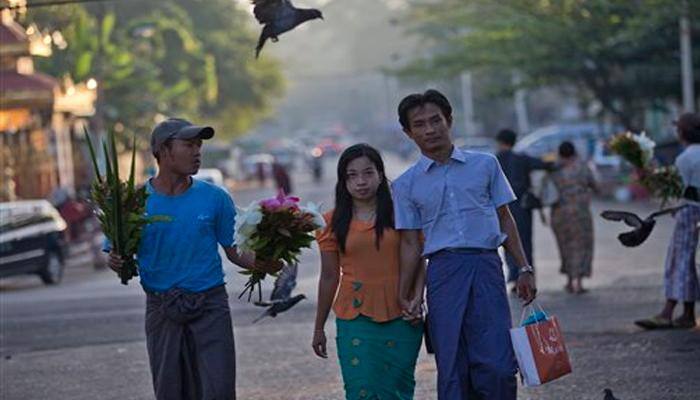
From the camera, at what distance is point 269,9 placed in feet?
36.0


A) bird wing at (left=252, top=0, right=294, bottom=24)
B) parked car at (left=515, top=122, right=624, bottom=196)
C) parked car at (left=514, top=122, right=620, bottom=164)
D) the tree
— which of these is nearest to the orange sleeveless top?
bird wing at (left=252, top=0, right=294, bottom=24)

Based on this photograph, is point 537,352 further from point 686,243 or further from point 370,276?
point 686,243

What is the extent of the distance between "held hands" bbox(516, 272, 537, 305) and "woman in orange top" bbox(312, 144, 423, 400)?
0.49m

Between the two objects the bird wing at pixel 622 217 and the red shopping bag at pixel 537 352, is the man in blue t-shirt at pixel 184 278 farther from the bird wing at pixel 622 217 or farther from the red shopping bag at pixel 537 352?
the bird wing at pixel 622 217

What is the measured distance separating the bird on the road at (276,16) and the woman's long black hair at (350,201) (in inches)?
124


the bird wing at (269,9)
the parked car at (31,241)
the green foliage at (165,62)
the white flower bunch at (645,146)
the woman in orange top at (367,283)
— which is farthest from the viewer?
the green foliage at (165,62)

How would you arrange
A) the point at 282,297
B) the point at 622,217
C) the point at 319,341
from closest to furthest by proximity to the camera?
the point at 319,341 < the point at 282,297 < the point at 622,217

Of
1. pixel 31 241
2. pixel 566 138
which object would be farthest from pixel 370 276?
pixel 566 138

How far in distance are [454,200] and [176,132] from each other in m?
1.40

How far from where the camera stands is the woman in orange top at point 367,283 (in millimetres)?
7641

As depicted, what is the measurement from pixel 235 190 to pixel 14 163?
27042mm

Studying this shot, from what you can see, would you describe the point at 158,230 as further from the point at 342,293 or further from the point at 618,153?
the point at 618,153

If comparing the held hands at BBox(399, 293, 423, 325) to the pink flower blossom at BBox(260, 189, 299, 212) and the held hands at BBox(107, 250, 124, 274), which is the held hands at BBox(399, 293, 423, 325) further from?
the held hands at BBox(107, 250, 124, 274)

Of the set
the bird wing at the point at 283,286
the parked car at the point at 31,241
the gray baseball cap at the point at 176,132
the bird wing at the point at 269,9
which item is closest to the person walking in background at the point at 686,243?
the bird wing at the point at 269,9
